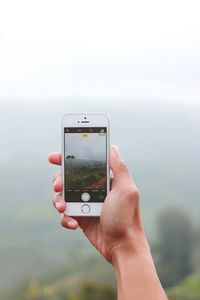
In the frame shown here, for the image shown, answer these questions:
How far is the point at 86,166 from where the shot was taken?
76cm

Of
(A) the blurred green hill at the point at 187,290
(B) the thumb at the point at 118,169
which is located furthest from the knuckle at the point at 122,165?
(A) the blurred green hill at the point at 187,290

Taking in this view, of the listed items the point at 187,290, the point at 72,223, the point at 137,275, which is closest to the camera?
the point at 137,275

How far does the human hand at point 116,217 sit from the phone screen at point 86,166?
0.04 ft

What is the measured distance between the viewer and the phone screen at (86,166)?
760 millimetres

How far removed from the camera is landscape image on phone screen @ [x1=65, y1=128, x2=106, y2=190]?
2.49 ft

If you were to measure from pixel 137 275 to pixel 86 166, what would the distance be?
174mm

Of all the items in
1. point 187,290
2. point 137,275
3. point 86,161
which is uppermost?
point 86,161

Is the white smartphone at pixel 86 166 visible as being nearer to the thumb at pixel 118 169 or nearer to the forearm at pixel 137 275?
the thumb at pixel 118 169

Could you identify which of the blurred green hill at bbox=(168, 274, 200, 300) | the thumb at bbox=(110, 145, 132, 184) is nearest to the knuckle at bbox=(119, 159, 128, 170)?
the thumb at bbox=(110, 145, 132, 184)

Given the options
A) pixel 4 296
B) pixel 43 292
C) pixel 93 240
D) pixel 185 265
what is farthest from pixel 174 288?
pixel 93 240

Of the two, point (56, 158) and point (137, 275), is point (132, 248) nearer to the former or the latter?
point (137, 275)

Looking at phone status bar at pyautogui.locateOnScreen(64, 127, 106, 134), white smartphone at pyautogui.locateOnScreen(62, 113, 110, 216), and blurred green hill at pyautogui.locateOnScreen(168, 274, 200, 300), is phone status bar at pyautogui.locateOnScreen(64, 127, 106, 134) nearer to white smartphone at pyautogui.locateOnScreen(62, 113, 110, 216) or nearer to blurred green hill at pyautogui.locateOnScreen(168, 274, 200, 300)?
white smartphone at pyautogui.locateOnScreen(62, 113, 110, 216)

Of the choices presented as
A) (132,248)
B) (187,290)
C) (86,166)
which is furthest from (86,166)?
(187,290)

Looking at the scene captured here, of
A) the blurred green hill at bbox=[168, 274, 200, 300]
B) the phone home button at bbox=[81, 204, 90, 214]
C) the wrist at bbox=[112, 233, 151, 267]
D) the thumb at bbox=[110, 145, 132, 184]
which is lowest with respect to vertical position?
the blurred green hill at bbox=[168, 274, 200, 300]
